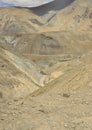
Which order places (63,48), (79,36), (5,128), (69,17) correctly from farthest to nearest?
(69,17)
(79,36)
(63,48)
(5,128)

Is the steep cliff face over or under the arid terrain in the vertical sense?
under

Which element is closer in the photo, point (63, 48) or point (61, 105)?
point (61, 105)

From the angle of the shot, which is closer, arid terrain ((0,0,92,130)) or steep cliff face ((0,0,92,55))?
arid terrain ((0,0,92,130))

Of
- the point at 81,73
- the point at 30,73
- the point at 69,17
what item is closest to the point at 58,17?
the point at 69,17

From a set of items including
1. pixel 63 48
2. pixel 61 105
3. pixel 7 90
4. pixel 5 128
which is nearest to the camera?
pixel 5 128

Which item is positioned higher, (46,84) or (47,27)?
(46,84)

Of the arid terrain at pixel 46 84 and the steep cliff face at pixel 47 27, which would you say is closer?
the arid terrain at pixel 46 84

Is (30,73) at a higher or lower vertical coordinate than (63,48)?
higher

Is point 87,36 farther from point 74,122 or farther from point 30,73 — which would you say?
point 74,122
